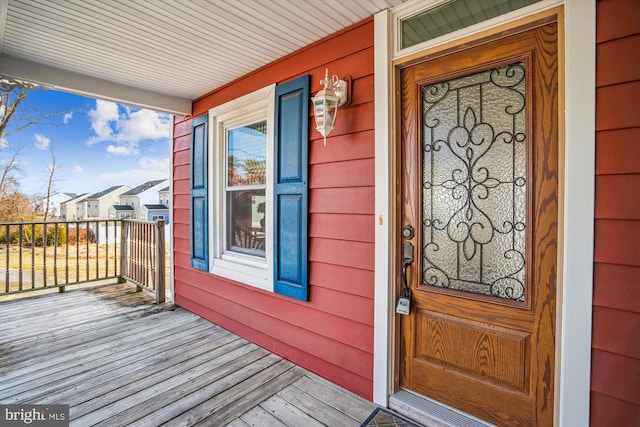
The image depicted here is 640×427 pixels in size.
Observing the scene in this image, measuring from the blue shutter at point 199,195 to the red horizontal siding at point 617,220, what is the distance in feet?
10.0

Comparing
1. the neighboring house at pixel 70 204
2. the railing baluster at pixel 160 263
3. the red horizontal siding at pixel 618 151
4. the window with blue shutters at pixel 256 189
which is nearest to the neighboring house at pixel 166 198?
the railing baluster at pixel 160 263

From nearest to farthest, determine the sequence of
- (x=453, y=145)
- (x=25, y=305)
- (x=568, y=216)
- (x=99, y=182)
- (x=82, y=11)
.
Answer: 1. (x=568, y=216)
2. (x=453, y=145)
3. (x=82, y=11)
4. (x=25, y=305)
5. (x=99, y=182)

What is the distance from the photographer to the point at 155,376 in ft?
7.02

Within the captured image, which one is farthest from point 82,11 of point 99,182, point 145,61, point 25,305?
point 99,182

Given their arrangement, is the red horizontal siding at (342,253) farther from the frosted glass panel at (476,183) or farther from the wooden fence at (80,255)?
the wooden fence at (80,255)

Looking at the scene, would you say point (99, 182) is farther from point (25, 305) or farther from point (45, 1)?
point (45, 1)

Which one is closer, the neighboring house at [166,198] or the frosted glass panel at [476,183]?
the frosted glass panel at [476,183]

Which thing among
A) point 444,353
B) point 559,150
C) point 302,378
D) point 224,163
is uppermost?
point 224,163

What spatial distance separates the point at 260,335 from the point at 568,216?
7.85 ft

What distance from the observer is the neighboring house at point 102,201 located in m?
6.58

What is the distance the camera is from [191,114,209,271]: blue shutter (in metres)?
3.16

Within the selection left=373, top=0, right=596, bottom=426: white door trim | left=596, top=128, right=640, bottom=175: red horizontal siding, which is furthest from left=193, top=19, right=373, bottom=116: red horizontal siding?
left=596, top=128, right=640, bottom=175: red horizontal siding

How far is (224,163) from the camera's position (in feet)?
10.2

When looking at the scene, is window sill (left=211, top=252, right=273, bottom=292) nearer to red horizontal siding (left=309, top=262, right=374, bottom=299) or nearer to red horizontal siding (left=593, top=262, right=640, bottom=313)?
red horizontal siding (left=309, top=262, right=374, bottom=299)
